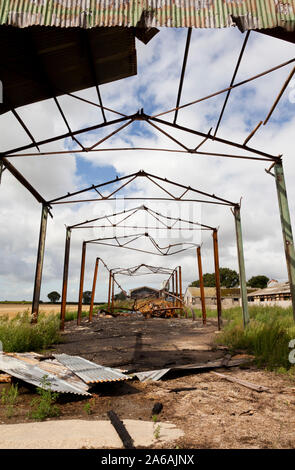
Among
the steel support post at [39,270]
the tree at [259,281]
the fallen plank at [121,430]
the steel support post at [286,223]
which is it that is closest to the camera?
the fallen plank at [121,430]

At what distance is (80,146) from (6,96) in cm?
195

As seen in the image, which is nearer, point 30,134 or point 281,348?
point 281,348

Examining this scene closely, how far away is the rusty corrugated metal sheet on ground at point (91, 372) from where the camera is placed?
4.39 metres

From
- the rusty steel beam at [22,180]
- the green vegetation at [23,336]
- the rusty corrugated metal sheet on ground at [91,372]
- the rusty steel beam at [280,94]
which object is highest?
the rusty steel beam at [280,94]

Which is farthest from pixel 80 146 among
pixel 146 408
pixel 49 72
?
pixel 146 408

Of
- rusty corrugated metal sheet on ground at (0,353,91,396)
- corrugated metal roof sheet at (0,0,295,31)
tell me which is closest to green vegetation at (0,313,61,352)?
rusty corrugated metal sheet on ground at (0,353,91,396)

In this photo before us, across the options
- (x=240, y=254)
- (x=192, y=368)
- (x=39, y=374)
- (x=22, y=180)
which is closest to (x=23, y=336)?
(x=39, y=374)

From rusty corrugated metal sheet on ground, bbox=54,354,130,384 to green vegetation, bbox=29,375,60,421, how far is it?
2.00 ft

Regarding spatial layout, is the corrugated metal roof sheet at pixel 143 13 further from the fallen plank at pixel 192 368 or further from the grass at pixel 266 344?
the grass at pixel 266 344

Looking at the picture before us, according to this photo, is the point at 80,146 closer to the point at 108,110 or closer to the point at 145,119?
→ the point at 108,110

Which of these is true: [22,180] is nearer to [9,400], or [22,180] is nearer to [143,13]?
[143,13]

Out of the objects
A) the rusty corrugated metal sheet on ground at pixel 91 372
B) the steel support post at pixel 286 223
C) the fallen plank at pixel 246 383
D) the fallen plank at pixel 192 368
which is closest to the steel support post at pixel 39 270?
the rusty corrugated metal sheet on ground at pixel 91 372

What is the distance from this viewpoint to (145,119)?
275 inches

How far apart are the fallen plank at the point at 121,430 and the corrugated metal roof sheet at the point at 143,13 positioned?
16.3 ft
